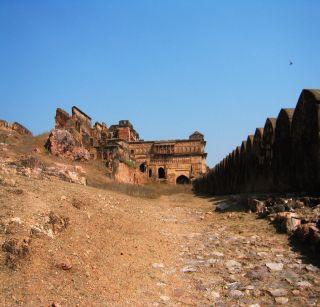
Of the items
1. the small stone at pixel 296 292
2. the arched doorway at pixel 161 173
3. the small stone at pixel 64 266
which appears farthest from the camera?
the arched doorway at pixel 161 173

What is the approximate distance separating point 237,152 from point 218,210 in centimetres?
455

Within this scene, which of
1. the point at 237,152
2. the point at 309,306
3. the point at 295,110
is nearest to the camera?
the point at 309,306

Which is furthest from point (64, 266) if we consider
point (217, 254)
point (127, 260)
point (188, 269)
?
point (217, 254)

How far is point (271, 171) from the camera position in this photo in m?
8.75

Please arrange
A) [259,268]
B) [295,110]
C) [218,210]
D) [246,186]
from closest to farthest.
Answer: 1. [259,268]
2. [295,110]
3. [218,210]
4. [246,186]

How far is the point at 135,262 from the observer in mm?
4402

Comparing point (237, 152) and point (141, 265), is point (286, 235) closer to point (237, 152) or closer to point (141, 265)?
point (141, 265)

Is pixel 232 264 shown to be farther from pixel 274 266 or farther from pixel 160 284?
pixel 160 284

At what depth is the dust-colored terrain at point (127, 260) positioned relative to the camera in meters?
3.45

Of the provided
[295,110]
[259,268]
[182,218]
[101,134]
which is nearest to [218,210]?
[182,218]

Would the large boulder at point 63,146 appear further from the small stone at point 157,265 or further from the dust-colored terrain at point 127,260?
the small stone at point 157,265

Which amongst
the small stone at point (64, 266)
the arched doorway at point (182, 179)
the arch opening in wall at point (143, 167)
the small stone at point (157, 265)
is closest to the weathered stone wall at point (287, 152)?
the small stone at point (157, 265)

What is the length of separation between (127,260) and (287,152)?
14.8ft

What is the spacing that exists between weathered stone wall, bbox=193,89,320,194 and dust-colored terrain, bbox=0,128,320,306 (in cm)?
137
